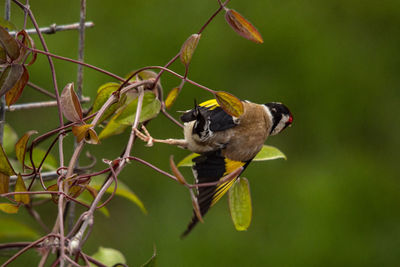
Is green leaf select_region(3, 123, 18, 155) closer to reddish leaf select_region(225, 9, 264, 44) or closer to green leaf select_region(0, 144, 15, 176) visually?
green leaf select_region(0, 144, 15, 176)

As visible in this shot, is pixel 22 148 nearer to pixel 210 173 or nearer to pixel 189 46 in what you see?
pixel 189 46

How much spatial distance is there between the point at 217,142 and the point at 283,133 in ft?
5.33

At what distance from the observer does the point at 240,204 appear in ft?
4.35

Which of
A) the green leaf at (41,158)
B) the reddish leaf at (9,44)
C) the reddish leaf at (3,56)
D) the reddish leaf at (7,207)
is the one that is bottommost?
the green leaf at (41,158)

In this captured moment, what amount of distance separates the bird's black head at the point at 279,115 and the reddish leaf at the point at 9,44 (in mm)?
1070

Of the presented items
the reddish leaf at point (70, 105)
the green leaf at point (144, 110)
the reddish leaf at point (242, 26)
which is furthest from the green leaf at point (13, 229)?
the reddish leaf at point (242, 26)

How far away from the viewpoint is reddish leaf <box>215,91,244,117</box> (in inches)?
48.6

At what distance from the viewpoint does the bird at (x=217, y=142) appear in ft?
5.66

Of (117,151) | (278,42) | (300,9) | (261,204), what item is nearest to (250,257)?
(261,204)

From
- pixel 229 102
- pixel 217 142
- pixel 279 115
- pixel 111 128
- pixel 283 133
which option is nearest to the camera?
pixel 229 102

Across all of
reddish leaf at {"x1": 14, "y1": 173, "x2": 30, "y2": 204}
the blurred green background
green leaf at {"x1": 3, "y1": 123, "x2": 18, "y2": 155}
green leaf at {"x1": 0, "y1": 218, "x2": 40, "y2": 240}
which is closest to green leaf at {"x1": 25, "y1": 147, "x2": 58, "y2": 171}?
green leaf at {"x1": 3, "y1": 123, "x2": 18, "y2": 155}

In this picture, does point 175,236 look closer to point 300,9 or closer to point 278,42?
point 278,42

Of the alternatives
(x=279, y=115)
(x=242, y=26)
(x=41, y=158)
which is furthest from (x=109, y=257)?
(x=279, y=115)

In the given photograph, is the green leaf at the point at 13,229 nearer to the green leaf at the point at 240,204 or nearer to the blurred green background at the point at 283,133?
the green leaf at the point at 240,204
